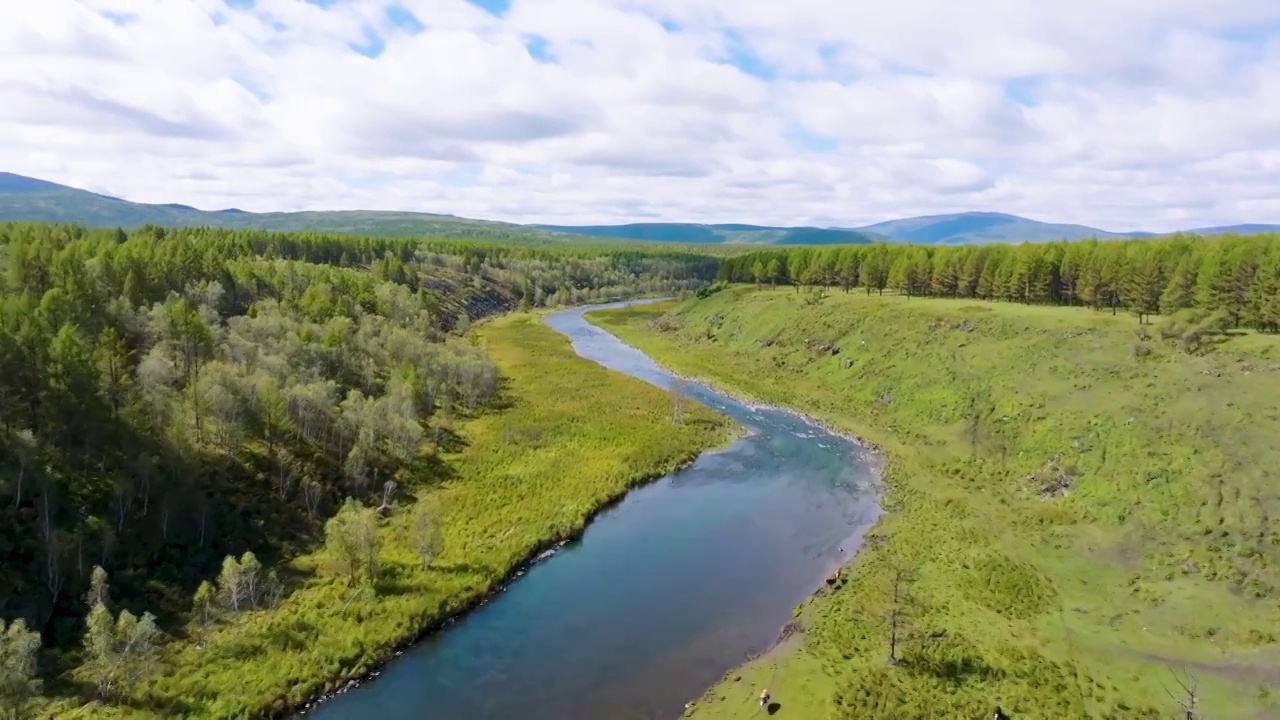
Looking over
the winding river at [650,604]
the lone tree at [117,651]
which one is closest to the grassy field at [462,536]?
the lone tree at [117,651]

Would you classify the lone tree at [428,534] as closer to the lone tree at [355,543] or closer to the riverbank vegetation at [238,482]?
the riverbank vegetation at [238,482]

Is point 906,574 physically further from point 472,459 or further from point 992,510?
point 472,459

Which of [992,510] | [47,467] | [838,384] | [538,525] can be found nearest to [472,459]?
[538,525]

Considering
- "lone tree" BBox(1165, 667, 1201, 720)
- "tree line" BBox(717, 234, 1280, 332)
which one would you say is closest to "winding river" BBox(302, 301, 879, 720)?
"lone tree" BBox(1165, 667, 1201, 720)

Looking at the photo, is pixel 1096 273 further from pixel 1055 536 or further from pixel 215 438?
pixel 215 438

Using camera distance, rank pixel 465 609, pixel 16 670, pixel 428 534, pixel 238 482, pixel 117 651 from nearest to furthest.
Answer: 1. pixel 16 670
2. pixel 117 651
3. pixel 465 609
4. pixel 428 534
5. pixel 238 482

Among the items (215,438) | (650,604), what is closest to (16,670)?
(215,438)
